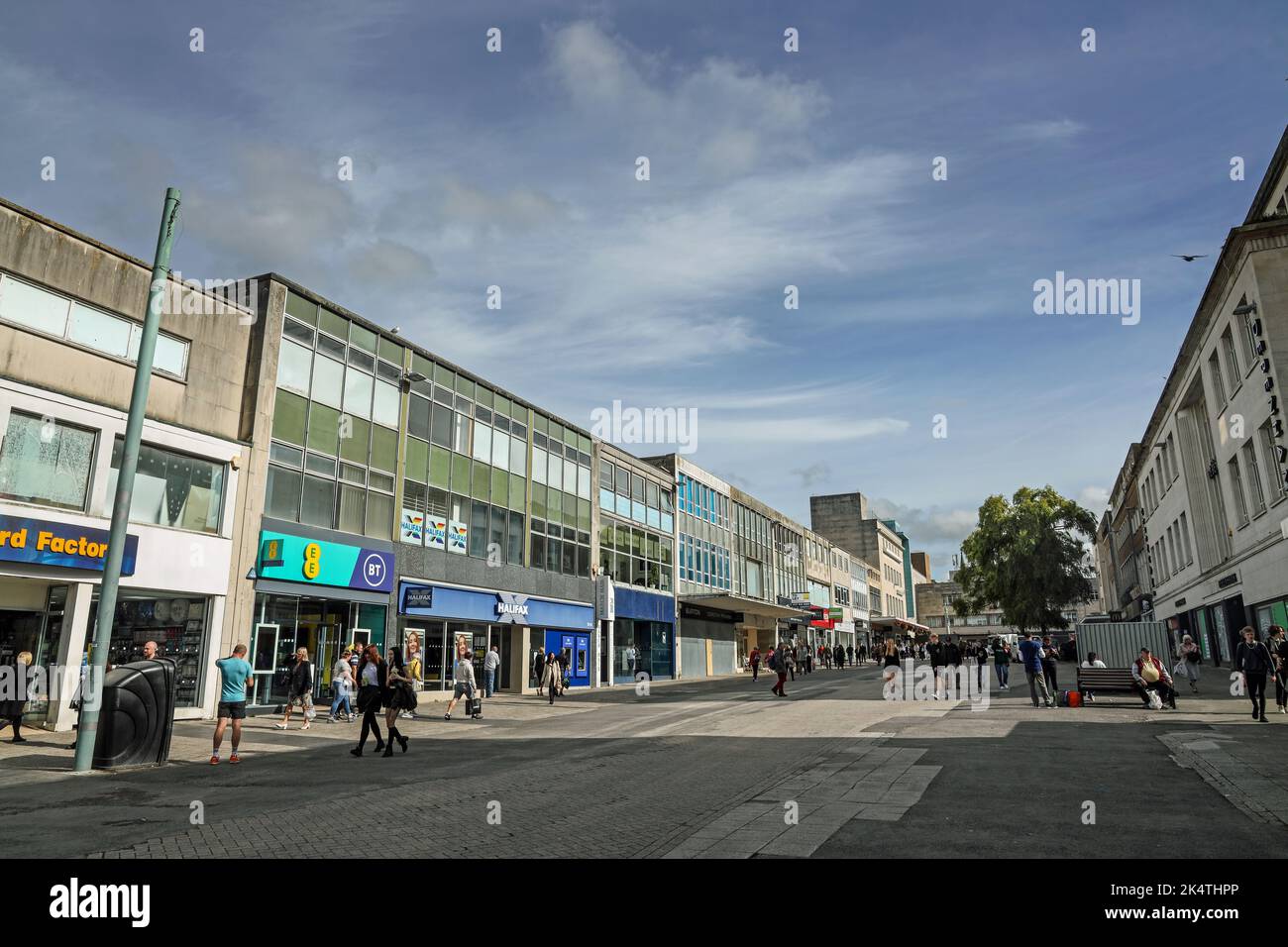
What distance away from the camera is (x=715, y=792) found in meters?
9.41


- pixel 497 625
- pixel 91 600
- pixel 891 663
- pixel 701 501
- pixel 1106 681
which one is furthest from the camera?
A: pixel 701 501

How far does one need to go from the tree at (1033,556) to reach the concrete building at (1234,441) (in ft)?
32.7

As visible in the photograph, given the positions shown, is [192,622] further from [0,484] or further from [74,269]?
[74,269]

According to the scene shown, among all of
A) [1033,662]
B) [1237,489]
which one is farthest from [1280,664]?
[1237,489]

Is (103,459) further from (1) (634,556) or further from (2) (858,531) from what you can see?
(2) (858,531)

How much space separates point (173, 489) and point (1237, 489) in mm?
35111

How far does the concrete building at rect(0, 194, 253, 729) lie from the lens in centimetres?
1694

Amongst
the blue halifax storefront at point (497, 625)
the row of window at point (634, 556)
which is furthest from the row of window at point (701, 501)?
the blue halifax storefront at point (497, 625)

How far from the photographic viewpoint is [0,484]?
1644 cm

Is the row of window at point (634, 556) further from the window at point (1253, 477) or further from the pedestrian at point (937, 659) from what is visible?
the window at point (1253, 477)

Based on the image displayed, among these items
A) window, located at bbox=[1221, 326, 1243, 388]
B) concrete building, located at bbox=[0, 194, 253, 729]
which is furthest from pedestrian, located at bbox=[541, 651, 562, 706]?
window, located at bbox=[1221, 326, 1243, 388]

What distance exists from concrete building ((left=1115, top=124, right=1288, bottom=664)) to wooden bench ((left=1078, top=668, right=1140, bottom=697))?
10370 millimetres

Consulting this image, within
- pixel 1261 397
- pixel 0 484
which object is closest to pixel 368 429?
pixel 0 484

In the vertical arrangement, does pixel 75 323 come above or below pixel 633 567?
above
